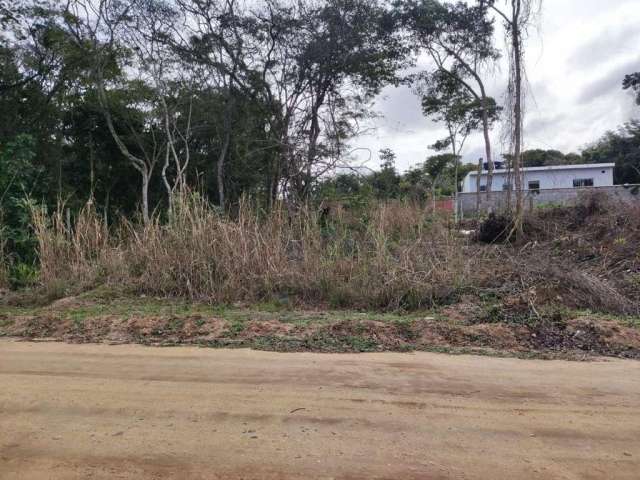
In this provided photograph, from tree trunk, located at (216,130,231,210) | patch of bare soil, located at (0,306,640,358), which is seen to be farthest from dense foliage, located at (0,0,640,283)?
patch of bare soil, located at (0,306,640,358)

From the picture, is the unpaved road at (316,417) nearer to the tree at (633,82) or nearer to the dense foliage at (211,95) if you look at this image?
the dense foliage at (211,95)

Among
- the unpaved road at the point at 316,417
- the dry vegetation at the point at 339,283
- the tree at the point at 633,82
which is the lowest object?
the unpaved road at the point at 316,417

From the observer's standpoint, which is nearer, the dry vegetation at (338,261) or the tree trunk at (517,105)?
the dry vegetation at (338,261)

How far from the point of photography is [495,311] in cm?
654

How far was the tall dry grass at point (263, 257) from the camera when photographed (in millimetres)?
7793

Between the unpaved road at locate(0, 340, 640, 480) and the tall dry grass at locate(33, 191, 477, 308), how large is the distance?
286 cm

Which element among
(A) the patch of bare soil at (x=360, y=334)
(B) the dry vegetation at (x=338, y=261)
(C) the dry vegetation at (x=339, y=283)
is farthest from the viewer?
(B) the dry vegetation at (x=338, y=261)

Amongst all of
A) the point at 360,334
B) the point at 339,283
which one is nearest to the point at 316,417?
the point at 360,334

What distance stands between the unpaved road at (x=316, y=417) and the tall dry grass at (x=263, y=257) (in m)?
2.86

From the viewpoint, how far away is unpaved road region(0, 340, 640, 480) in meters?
2.74

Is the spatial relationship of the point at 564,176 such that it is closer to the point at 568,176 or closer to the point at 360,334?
the point at 568,176

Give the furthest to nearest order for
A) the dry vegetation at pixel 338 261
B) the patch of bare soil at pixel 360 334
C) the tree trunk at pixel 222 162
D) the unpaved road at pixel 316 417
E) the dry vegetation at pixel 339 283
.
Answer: the tree trunk at pixel 222 162 → the dry vegetation at pixel 338 261 → the dry vegetation at pixel 339 283 → the patch of bare soil at pixel 360 334 → the unpaved road at pixel 316 417

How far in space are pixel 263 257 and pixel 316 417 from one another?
5.37 meters

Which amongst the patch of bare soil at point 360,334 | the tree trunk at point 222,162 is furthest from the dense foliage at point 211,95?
the patch of bare soil at point 360,334
